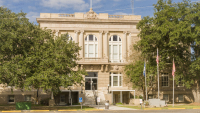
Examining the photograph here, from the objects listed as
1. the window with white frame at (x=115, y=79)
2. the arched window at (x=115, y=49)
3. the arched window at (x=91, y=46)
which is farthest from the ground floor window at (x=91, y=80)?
the arched window at (x=115, y=49)

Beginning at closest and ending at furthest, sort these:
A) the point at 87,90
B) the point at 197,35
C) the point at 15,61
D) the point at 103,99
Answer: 1. the point at 15,61
2. the point at 197,35
3. the point at 103,99
4. the point at 87,90

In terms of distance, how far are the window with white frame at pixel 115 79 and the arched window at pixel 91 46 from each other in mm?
4989

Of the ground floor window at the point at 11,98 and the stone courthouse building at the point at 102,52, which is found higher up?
the stone courthouse building at the point at 102,52

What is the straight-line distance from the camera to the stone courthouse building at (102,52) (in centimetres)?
4797

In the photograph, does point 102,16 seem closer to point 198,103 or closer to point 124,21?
point 124,21

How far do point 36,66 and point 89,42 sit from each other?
19557 millimetres

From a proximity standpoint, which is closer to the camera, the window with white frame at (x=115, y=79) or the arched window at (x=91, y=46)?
the window with white frame at (x=115, y=79)

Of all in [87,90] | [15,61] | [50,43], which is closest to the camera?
[15,61]

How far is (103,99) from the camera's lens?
4547 centimetres

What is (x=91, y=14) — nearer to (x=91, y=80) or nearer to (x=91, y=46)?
(x=91, y=46)

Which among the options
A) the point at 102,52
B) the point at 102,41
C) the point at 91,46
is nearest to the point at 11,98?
the point at 91,46

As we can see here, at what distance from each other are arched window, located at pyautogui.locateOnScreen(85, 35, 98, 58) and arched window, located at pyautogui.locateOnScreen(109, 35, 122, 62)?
9.38ft

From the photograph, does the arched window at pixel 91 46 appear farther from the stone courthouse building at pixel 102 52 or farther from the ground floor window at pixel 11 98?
the ground floor window at pixel 11 98

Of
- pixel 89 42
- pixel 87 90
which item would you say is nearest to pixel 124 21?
pixel 89 42
